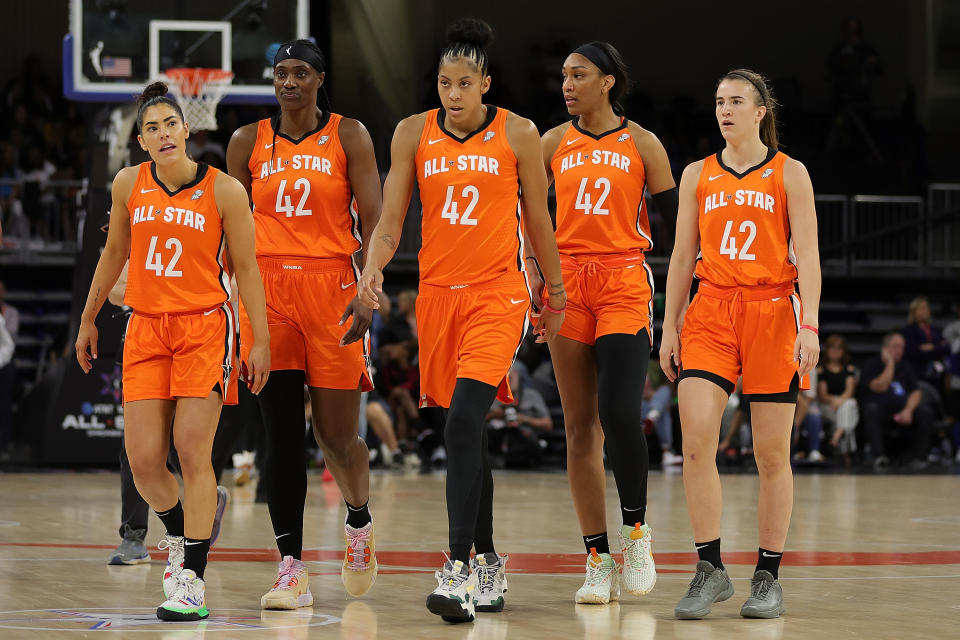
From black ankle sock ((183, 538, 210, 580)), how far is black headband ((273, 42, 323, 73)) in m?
1.97

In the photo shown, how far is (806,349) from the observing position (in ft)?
17.4

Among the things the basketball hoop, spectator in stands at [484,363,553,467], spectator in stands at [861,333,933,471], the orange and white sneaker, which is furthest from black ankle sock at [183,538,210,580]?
spectator in stands at [861,333,933,471]

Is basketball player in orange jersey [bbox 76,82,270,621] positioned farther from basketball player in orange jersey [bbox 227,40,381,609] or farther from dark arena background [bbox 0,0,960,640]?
dark arena background [bbox 0,0,960,640]

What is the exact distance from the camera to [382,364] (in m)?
15.2

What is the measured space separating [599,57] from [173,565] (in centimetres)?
267

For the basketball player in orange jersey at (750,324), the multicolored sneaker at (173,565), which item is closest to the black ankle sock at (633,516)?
the basketball player in orange jersey at (750,324)

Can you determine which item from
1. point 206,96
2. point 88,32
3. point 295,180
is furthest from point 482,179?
point 88,32

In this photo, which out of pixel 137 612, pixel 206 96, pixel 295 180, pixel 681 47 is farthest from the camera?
pixel 681 47

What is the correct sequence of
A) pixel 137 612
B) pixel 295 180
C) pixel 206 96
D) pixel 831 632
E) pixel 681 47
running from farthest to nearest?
pixel 681 47, pixel 206 96, pixel 295 180, pixel 137 612, pixel 831 632

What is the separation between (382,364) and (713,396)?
994 cm

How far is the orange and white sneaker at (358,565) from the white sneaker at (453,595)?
2.46 ft

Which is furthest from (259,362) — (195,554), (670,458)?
(670,458)

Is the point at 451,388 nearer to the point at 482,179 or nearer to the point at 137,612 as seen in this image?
the point at 482,179

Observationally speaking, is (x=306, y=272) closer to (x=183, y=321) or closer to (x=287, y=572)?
(x=183, y=321)
